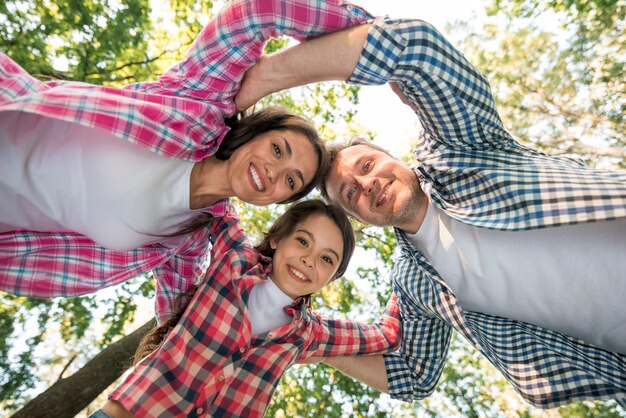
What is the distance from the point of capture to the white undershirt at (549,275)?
2.45 metres

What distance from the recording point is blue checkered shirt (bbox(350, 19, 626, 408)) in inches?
88.8

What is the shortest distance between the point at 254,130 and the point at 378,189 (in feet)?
3.85

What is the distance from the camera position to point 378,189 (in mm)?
3248

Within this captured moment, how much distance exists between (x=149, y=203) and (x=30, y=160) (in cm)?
75

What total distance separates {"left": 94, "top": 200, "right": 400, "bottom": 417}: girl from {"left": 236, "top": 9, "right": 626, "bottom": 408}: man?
0.35 m

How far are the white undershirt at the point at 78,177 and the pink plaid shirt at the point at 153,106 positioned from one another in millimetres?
240

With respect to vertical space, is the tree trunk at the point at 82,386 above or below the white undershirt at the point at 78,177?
below

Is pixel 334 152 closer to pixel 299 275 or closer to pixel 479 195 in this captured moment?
pixel 299 275

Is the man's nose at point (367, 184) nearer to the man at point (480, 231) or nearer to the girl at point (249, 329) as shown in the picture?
the man at point (480, 231)

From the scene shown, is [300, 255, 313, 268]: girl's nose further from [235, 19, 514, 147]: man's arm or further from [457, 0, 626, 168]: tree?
[457, 0, 626, 168]: tree

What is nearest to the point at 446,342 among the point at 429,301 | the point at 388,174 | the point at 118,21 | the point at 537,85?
the point at 429,301

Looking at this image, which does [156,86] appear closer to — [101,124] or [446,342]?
[101,124]

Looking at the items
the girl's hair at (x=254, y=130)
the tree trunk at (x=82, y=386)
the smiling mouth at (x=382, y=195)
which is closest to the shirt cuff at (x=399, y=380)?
the smiling mouth at (x=382, y=195)

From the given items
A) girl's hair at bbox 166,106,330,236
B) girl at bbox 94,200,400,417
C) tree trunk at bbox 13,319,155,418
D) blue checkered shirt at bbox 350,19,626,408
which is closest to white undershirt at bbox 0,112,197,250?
girl's hair at bbox 166,106,330,236
